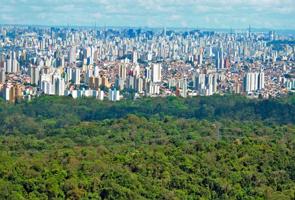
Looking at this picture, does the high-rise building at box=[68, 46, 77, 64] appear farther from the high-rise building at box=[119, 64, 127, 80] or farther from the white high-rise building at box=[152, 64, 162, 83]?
the white high-rise building at box=[152, 64, 162, 83]

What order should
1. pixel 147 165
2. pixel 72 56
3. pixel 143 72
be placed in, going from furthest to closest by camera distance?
pixel 72 56 → pixel 143 72 → pixel 147 165

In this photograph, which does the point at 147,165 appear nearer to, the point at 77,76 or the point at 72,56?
the point at 77,76

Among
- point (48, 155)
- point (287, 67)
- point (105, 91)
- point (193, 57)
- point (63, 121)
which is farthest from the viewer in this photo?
point (193, 57)

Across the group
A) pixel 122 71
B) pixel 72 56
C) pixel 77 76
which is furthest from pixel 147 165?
pixel 72 56

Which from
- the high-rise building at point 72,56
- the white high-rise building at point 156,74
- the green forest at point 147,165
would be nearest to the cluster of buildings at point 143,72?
the white high-rise building at point 156,74

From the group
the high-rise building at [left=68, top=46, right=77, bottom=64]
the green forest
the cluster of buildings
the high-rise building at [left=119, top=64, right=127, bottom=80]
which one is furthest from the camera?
the high-rise building at [left=68, top=46, right=77, bottom=64]

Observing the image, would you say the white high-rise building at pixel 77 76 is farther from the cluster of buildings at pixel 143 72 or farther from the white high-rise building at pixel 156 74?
the white high-rise building at pixel 156 74

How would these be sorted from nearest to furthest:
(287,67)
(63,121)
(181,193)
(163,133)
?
(181,193) → (163,133) → (63,121) → (287,67)

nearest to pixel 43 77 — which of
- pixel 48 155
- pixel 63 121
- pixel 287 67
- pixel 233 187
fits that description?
pixel 63 121

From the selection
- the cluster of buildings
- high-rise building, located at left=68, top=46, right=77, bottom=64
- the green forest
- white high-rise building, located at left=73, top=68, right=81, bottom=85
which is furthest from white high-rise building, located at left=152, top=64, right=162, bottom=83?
the green forest

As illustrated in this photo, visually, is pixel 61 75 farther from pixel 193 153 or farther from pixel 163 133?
pixel 193 153

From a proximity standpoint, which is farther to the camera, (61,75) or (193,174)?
(61,75)
